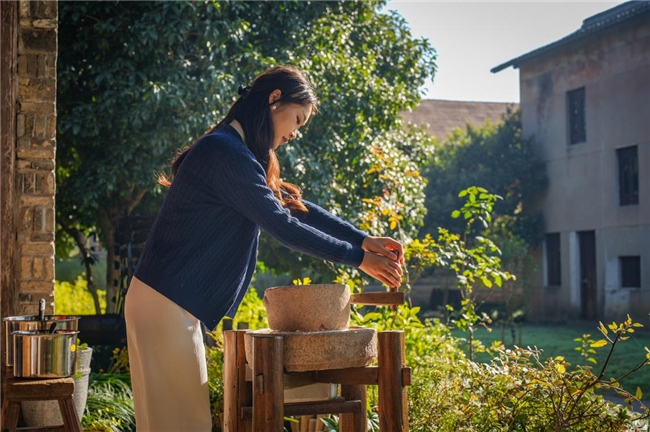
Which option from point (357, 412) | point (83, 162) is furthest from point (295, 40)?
point (357, 412)

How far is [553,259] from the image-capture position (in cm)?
1983

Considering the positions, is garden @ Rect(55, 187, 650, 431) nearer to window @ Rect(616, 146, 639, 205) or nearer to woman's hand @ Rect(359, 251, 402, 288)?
woman's hand @ Rect(359, 251, 402, 288)

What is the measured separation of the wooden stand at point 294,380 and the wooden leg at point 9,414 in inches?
67.9

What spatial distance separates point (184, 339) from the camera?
265cm

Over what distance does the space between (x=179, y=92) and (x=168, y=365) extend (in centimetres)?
647

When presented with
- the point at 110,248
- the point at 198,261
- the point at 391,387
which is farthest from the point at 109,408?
the point at 110,248

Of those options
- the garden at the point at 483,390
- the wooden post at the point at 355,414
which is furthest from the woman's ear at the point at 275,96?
the garden at the point at 483,390

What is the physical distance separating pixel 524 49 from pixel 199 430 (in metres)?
17.9

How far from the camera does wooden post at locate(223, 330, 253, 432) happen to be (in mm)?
2902

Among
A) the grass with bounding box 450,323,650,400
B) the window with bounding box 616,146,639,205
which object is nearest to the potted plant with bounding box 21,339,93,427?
the grass with bounding box 450,323,650,400

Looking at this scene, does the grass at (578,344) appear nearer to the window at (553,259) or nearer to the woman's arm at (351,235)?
the window at (553,259)

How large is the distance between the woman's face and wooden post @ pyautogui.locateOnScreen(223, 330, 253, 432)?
66 centimetres

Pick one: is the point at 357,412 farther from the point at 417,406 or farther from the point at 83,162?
the point at 83,162

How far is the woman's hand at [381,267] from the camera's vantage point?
2.69 meters
